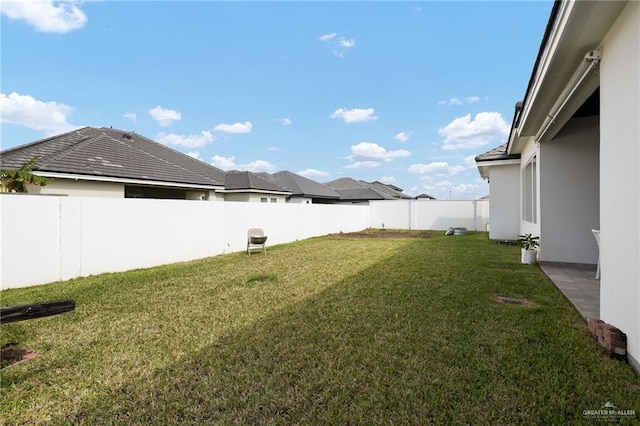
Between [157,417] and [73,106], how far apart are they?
17363mm

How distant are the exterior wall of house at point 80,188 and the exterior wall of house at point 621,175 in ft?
39.4

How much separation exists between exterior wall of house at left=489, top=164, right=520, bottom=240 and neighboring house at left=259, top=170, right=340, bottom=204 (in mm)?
14272

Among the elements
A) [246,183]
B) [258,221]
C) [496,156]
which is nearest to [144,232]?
[258,221]

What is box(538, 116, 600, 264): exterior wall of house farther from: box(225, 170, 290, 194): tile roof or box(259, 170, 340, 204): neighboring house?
box(259, 170, 340, 204): neighboring house

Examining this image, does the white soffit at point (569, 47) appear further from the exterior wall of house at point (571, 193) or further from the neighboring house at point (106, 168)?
the neighboring house at point (106, 168)

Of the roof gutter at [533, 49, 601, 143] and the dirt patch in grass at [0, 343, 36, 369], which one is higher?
the roof gutter at [533, 49, 601, 143]

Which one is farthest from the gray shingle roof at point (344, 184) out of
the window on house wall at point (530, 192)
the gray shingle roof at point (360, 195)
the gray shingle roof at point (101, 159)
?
the window on house wall at point (530, 192)

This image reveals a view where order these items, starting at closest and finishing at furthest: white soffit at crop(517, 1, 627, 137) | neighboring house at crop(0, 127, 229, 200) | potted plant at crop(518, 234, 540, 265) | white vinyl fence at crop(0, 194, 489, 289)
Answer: white soffit at crop(517, 1, 627, 137) → white vinyl fence at crop(0, 194, 489, 289) → potted plant at crop(518, 234, 540, 265) → neighboring house at crop(0, 127, 229, 200)

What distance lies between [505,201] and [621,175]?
1039 centimetres

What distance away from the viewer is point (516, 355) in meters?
2.98

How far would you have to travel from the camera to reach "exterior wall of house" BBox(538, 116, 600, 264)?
660 cm

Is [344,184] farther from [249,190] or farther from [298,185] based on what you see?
[249,190]

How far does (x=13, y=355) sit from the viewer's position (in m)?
3.23

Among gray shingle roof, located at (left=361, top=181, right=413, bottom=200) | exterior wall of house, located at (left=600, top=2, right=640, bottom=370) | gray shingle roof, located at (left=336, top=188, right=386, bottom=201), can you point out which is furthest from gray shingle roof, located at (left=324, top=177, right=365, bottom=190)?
exterior wall of house, located at (left=600, top=2, right=640, bottom=370)
